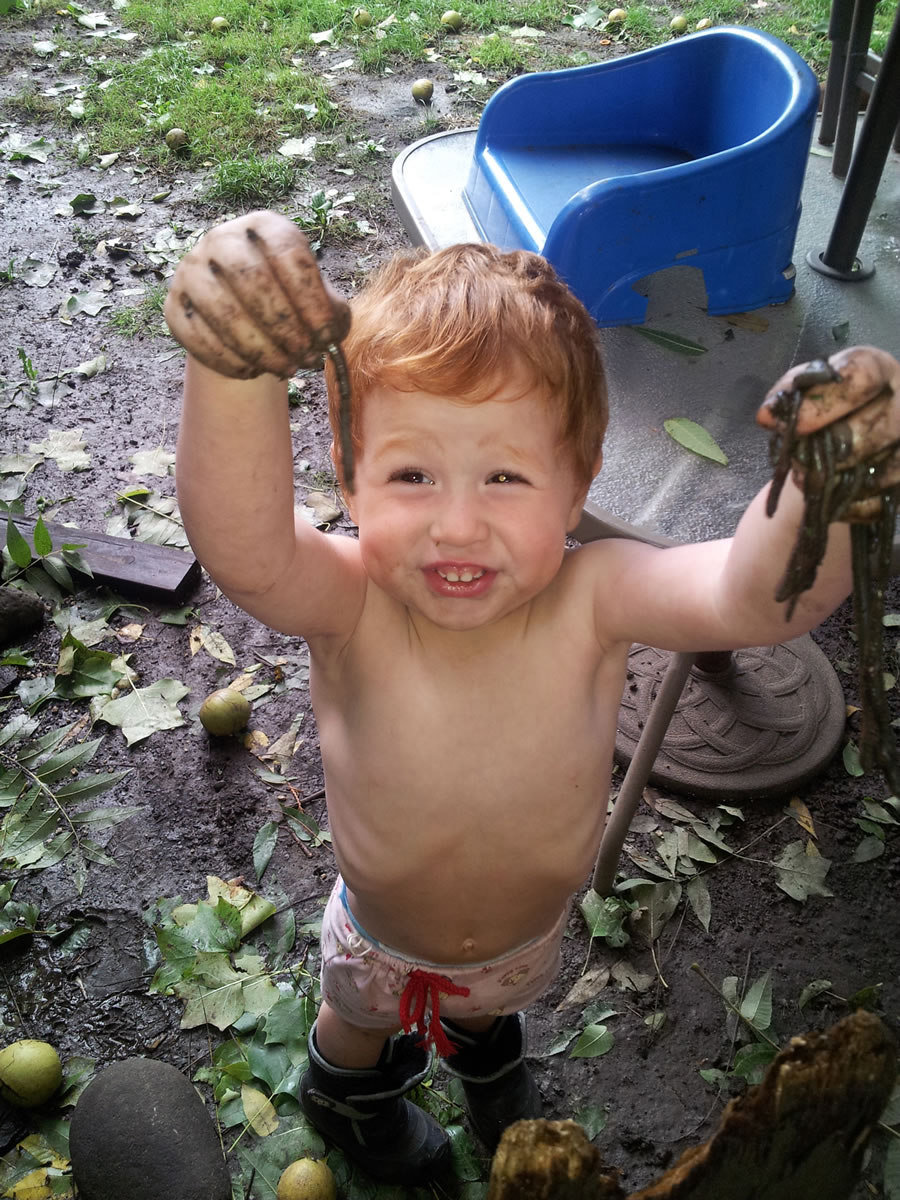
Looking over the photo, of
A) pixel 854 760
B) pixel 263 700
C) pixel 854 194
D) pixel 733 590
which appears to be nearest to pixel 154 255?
pixel 263 700

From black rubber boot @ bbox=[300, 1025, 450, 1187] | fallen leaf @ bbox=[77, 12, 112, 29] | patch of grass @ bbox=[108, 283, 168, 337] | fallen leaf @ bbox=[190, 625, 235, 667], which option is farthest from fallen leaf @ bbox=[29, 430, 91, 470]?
fallen leaf @ bbox=[77, 12, 112, 29]

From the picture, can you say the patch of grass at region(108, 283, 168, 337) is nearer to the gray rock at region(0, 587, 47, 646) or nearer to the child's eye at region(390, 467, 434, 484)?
the gray rock at region(0, 587, 47, 646)

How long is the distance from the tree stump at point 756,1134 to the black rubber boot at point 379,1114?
1059mm

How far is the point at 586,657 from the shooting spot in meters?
1.45

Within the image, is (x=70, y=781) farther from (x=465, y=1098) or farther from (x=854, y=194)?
(x=854, y=194)

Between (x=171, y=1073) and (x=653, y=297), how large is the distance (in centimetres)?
206

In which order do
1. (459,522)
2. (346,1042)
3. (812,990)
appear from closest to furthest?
(459,522) < (346,1042) < (812,990)

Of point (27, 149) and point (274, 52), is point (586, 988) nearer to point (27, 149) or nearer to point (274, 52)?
point (27, 149)

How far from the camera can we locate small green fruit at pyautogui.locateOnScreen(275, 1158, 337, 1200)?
1.85 metres

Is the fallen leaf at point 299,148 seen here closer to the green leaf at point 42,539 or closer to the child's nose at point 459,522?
the green leaf at point 42,539

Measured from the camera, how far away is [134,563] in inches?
125

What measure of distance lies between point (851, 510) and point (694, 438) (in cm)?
134

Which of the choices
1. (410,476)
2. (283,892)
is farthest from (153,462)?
(410,476)

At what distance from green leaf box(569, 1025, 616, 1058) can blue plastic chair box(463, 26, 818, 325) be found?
1618 mm
